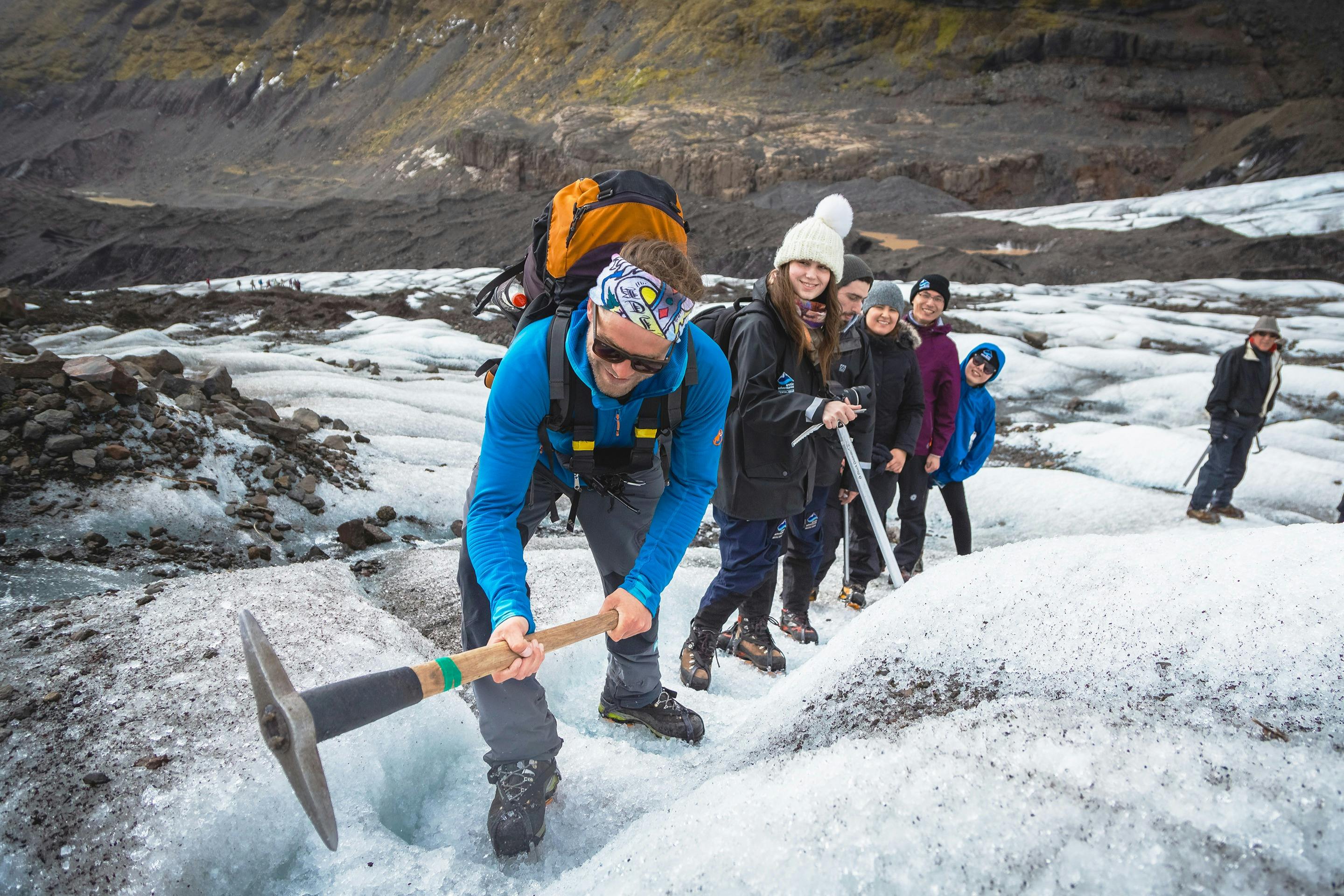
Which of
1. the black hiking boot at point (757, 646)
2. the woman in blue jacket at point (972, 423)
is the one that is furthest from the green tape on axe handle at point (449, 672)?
the woman in blue jacket at point (972, 423)

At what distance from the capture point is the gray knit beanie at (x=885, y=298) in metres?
3.65

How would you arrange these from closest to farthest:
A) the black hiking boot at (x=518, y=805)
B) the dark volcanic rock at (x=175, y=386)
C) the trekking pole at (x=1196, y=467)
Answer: the black hiking boot at (x=518, y=805)
the dark volcanic rock at (x=175, y=386)
the trekking pole at (x=1196, y=467)

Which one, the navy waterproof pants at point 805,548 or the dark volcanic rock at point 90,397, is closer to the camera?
the navy waterproof pants at point 805,548

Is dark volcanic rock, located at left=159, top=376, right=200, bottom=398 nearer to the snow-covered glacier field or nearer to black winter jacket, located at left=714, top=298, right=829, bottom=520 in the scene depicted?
the snow-covered glacier field

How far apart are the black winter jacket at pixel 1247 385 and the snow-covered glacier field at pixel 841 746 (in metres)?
4.30

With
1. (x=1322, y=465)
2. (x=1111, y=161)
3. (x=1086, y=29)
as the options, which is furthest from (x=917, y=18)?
(x=1322, y=465)

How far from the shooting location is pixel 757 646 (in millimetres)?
3121

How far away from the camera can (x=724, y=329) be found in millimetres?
2814

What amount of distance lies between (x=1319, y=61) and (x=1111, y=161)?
1974cm

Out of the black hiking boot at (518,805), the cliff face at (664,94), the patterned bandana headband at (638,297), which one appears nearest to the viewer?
the patterned bandana headband at (638,297)

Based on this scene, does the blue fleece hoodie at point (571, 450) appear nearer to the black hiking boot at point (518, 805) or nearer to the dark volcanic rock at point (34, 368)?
the black hiking boot at point (518, 805)

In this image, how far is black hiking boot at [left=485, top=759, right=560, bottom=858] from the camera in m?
1.87

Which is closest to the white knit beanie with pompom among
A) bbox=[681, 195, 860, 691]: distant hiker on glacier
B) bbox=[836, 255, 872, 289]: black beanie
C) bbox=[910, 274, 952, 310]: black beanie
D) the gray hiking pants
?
bbox=[681, 195, 860, 691]: distant hiker on glacier

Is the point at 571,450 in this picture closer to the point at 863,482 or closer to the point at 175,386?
the point at 863,482
